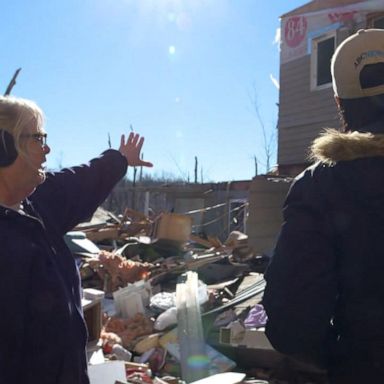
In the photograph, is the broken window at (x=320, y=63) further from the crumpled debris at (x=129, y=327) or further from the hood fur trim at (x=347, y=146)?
the hood fur trim at (x=347, y=146)

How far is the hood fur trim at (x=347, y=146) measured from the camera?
61.4 inches

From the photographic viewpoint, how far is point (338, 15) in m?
10.6

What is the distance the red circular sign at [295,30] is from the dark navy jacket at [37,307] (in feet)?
36.0

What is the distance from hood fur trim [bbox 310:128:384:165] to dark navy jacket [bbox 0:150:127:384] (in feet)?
3.13

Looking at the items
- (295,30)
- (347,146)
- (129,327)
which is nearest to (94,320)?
(129,327)

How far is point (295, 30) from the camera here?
12.0 m

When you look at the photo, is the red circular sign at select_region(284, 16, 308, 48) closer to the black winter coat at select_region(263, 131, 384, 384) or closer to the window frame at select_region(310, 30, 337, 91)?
the window frame at select_region(310, 30, 337, 91)

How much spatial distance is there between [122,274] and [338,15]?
23.3 feet

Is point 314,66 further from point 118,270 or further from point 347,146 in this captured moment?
point 347,146

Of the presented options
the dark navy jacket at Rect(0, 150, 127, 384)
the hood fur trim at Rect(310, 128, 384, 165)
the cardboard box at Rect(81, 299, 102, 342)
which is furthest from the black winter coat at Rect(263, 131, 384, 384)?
the cardboard box at Rect(81, 299, 102, 342)

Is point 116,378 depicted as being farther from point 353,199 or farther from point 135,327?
point 135,327

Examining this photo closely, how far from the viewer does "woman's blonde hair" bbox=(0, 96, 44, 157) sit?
178 centimetres

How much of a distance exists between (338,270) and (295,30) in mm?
11392

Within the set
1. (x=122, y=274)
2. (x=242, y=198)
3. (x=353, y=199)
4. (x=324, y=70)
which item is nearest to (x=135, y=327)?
Result: (x=122, y=274)
